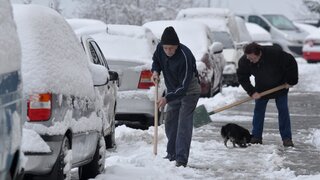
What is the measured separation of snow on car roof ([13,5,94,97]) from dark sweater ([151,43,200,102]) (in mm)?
1657

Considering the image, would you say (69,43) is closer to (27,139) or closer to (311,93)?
(27,139)

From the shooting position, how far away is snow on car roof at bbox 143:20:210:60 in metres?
18.9

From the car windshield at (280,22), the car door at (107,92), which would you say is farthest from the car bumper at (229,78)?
the car windshield at (280,22)

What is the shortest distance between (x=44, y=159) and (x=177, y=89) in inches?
128

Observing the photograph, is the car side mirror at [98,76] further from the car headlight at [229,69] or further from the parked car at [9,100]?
the car headlight at [229,69]

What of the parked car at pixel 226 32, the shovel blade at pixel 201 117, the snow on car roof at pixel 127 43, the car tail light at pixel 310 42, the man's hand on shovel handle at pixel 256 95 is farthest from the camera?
the car tail light at pixel 310 42

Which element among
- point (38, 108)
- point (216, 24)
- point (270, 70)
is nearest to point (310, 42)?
point (216, 24)

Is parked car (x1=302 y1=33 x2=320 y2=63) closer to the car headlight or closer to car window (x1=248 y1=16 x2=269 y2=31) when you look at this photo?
car window (x1=248 y1=16 x2=269 y2=31)

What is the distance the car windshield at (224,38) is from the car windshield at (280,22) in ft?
65.0

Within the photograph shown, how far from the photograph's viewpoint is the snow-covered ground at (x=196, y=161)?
30.2 ft

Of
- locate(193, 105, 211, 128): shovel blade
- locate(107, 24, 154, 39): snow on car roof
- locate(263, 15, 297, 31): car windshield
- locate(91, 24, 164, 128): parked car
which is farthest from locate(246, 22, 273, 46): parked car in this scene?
locate(193, 105, 211, 128): shovel blade

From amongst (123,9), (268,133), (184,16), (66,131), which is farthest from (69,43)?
(123,9)

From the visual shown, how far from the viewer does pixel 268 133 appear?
13.7m

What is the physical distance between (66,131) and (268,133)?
6.91 meters
